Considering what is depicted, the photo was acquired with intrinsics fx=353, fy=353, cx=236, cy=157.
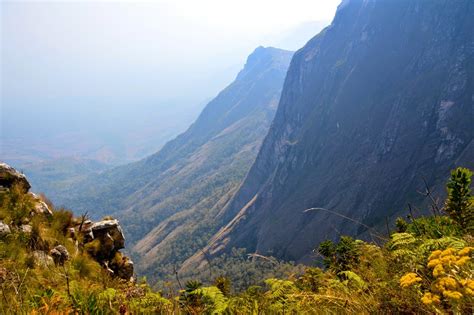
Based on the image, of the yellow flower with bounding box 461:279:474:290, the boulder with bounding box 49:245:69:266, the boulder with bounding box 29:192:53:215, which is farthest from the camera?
the boulder with bounding box 29:192:53:215

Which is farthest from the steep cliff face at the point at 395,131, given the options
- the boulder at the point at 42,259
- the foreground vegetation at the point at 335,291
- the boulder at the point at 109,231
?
the foreground vegetation at the point at 335,291

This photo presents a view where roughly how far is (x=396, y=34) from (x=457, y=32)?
135 feet

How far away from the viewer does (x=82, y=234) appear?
46.2 ft

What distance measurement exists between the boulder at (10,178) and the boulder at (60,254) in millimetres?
4340

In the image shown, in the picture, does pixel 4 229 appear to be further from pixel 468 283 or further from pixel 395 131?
pixel 395 131

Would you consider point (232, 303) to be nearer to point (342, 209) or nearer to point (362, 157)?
point (342, 209)

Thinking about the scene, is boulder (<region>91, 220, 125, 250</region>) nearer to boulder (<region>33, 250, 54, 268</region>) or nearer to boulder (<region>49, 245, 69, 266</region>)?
boulder (<region>49, 245, 69, 266</region>)

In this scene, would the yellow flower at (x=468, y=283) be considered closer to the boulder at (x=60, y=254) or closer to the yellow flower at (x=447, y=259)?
the yellow flower at (x=447, y=259)

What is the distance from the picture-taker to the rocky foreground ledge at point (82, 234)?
11031mm

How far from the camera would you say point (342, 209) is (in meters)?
149

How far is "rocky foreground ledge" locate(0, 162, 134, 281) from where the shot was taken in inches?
434

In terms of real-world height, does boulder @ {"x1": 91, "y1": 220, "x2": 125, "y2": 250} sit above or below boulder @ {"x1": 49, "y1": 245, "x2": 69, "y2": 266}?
below

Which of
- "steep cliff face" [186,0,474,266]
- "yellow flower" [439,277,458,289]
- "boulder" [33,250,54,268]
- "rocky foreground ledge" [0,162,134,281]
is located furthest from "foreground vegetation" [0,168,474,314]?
"steep cliff face" [186,0,474,266]

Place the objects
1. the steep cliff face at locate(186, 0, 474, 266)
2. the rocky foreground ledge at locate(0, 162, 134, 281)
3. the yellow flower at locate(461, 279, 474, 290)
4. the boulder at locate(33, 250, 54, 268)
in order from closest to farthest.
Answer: the yellow flower at locate(461, 279, 474, 290) → the boulder at locate(33, 250, 54, 268) → the rocky foreground ledge at locate(0, 162, 134, 281) → the steep cliff face at locate(186, 0, 474, 266)
